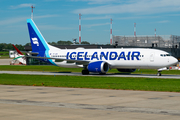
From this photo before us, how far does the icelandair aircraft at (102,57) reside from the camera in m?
45.0

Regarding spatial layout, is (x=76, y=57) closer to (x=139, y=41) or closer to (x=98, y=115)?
(x=98, y=115)

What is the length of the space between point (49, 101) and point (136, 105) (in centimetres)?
528

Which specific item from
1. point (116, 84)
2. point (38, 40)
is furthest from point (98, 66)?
point (116, 84)

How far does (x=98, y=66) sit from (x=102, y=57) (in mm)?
2777

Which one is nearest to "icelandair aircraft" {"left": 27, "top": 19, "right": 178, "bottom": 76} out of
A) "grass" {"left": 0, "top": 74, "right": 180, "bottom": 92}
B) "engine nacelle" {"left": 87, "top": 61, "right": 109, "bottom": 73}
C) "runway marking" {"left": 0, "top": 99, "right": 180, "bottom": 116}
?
"engine nacelle" {"left": 87, "top": 61, "right": 109, "bottom": 73}

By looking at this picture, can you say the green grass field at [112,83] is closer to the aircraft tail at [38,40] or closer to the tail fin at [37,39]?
the aircraft tail at [38,40]

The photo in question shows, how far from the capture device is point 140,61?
149ft

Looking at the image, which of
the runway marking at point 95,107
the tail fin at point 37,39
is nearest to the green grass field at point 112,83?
the runway marking at point 95,107

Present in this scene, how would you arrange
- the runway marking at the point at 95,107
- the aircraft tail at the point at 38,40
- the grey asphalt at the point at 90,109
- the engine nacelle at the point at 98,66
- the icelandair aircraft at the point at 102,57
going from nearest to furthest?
1. the grey asphalt at the point at 90,109
2. the runway marking at the point at 95,107
3. the icelandair aircraft at the point at 102,57
4. the engine nacelle at the point at 98,66
5. the aircraft tail at the point at 38,40

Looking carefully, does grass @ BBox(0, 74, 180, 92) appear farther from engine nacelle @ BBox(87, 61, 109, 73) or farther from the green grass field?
engine nacelle @ BBox(87, 61, 109, 73)

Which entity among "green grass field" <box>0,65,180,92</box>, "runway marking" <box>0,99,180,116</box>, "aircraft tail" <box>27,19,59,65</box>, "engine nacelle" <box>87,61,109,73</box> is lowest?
"green grass field" <box>0,65,180,92</box>

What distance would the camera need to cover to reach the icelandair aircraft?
45000 millimetres

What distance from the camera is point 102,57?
49.4 metres

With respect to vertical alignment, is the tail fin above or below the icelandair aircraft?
above
